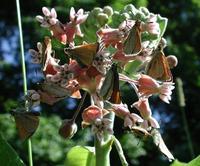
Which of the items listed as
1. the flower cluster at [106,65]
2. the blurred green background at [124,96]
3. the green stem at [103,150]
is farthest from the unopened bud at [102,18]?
the blurred green background at [124,96]

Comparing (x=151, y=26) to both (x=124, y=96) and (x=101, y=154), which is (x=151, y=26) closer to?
(x=101, y=154)

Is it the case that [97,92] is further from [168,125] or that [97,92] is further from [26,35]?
[168,125]

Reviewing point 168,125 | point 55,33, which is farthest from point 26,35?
point 55,33

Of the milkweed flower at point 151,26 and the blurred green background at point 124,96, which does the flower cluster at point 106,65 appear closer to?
the milkweed flower at point 151,26

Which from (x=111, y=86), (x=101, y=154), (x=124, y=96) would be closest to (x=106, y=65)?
(x=111, y=86)

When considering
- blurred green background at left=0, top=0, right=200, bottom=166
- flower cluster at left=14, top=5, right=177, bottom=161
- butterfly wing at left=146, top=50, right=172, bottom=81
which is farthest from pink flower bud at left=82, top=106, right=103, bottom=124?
blurred green background at left=0, top=0, right=200, bottom=166
